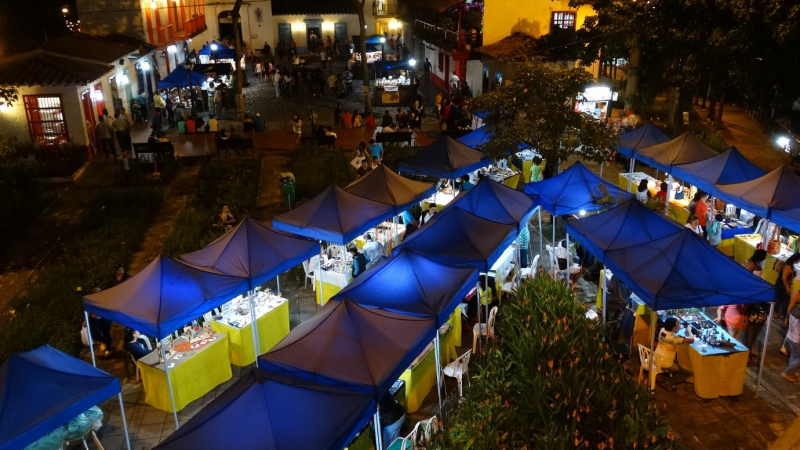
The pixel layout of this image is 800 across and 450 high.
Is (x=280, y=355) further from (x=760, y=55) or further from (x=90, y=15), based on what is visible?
(x=90, y=15)

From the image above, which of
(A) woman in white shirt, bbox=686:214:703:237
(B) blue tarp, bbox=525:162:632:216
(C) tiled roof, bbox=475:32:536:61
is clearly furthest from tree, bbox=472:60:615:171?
(C) tiled roof, bbox=475:32:536:61

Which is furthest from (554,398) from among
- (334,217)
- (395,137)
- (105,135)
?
(105,135)

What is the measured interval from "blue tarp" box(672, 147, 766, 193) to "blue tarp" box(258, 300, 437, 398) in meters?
8.43

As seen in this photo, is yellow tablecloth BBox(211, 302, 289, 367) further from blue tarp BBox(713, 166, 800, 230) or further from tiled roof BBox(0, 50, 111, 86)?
tiled roof BBox(0, 50, 111, 86)

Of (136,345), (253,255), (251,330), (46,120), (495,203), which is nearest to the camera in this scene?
(136,345)

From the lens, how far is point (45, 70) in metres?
19.7

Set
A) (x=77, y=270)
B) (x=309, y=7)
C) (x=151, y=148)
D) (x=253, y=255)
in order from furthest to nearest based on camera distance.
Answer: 1. (x=309, y=7)
2. (x=151, y=148)
3. (x=77, y=270)
4. (x=253, y=255)

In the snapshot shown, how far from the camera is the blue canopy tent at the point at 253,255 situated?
10.3 meters

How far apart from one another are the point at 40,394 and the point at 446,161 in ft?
34.1

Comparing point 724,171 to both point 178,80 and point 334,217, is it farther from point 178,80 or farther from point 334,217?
point 178,80

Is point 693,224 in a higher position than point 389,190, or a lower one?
lower

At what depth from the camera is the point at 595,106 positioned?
24703 mm

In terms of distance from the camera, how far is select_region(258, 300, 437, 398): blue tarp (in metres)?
7.53

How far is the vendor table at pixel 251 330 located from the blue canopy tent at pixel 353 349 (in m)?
2.34
